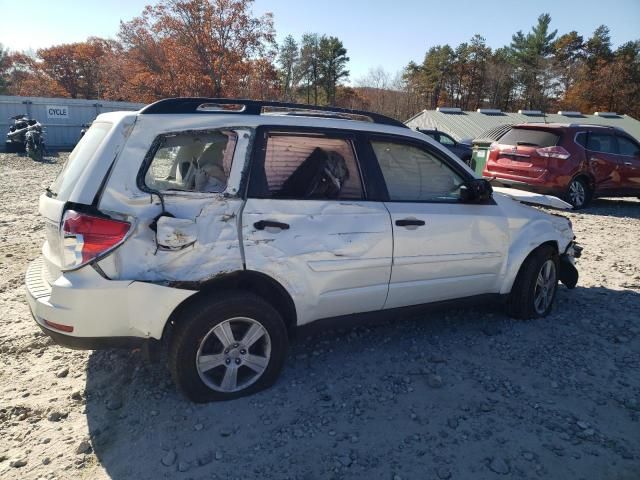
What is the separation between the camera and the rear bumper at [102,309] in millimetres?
2537

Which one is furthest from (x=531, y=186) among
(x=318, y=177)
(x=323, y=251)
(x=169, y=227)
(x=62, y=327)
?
(x=62, y=327)

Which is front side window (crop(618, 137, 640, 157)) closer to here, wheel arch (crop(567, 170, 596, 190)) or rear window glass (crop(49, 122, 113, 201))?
wheel arch (crop(567, 170, 596, 190))

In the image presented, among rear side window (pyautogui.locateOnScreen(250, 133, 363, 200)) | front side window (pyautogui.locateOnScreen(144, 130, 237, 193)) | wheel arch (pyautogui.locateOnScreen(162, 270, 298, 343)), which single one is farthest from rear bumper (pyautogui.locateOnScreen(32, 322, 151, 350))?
rear side window (pyautogui.locateOnScreen(250, 133, 363, 200))

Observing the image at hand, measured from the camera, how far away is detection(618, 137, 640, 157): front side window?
1041cm

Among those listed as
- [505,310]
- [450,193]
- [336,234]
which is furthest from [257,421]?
[505,310]

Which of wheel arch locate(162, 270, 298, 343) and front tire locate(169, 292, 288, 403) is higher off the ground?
wheel arch locate(162, 270, 298, 343)

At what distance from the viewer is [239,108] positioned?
3090 millimetres

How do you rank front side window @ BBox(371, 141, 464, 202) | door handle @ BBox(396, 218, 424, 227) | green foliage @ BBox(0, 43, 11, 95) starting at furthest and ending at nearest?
green foliage @ BBox(0, 43, 11, 95), front side window @ BBox(371, 141, 464, 202), door handle @ BBox(396, 218, 424, 227)

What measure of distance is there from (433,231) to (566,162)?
291 inches

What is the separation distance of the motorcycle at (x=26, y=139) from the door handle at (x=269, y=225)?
58.6 feet

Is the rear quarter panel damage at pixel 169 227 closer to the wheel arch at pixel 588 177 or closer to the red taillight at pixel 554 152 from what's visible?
the red taillight at pixel 554 152

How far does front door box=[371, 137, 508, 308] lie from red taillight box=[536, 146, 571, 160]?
6.49 metres

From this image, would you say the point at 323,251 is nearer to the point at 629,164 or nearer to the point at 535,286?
the point at 535,286

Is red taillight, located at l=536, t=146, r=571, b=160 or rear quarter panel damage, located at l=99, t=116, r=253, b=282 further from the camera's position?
red taillight, located at l=536, t=146, r=571, b=160
